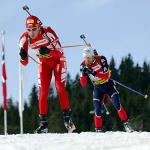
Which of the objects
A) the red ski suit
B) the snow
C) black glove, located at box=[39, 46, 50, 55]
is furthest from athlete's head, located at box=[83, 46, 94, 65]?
the snow

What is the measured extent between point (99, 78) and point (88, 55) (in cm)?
57

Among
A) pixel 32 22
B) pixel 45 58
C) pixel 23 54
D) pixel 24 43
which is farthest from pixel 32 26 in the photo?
pixel 45 58

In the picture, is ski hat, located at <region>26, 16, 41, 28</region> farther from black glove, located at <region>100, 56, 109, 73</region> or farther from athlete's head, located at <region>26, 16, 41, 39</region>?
black glove, located at <region>100, 56, 109, 73</region>

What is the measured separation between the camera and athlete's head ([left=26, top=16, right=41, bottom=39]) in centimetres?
1188

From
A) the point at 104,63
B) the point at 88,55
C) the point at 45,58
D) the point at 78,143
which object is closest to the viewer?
the point at 78,143

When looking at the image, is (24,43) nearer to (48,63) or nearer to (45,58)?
(45,58)

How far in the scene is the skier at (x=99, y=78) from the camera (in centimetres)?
1352

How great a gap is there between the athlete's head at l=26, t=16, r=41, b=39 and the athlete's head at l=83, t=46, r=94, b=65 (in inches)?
72.3

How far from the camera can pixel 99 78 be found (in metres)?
13.8

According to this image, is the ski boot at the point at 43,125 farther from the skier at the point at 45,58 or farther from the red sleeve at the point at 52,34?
the red sleeve at the point at 52,34

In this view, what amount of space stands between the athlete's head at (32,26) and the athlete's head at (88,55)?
6.03 ft

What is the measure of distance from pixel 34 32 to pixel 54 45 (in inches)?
17.3

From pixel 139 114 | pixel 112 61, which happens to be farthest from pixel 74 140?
pixel 112 61

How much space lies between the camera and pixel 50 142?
8.86 meters
